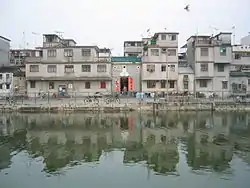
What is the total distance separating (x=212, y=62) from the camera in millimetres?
44375

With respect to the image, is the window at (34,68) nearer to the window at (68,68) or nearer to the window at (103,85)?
the window at (68,68)

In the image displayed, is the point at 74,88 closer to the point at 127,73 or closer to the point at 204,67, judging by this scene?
the point at 127,73

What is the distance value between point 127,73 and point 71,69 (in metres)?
8.25

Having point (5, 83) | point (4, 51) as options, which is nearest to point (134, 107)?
point (5, 83)

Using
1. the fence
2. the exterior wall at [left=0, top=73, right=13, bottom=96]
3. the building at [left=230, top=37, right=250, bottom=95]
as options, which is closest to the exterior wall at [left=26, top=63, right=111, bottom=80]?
the fence

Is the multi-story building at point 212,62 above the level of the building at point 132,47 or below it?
below

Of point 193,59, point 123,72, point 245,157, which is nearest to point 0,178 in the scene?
point 245,157

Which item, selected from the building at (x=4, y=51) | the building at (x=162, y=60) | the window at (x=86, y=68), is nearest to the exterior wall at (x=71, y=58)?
the window at (x=86, y=68)

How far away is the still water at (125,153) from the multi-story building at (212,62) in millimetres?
15486

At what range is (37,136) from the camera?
2248 cm

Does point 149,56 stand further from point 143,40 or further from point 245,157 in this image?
point 245,157

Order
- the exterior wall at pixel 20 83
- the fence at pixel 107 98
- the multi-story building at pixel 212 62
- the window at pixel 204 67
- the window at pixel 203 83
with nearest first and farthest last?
the fence at pixel 107 98, the multi-story building at pixel 212 62, the window at pixel 204 67, the window at pixel 203 83, the exterior wall at pixel 20 83

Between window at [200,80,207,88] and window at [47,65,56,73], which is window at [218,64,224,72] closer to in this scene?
window at [200,80,207,88]

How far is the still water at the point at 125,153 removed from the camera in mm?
12820
